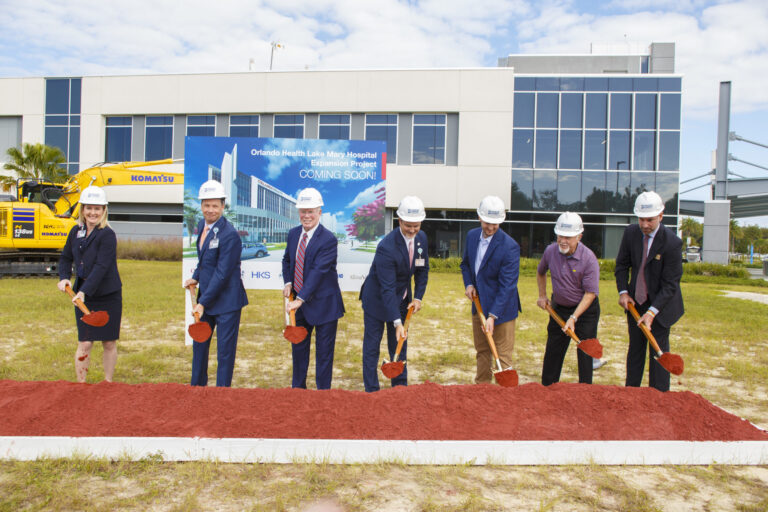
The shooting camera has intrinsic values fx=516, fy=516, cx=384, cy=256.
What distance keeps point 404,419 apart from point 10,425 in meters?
2.53

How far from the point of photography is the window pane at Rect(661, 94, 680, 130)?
22422 millimetres

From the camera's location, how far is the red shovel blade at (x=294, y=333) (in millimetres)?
4277

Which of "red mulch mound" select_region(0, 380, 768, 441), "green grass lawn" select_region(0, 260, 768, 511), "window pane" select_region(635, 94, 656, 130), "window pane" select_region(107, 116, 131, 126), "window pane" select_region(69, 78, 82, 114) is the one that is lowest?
"green grass lawn" select_region(0, 260, 768, 511)

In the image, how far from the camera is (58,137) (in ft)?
83.9

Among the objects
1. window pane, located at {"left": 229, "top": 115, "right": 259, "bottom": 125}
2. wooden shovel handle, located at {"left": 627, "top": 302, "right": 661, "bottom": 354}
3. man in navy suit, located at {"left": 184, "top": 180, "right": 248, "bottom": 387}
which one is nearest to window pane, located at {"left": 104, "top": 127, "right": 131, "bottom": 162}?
window pane, located at {"left": 229, "top": 115, "right": 259, "bottom": 125}

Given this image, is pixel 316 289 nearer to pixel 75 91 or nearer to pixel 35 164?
pixel 35 164

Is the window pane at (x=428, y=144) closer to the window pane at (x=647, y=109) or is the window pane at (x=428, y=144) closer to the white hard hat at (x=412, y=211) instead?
Result: the window pane at (x=647, y=109)

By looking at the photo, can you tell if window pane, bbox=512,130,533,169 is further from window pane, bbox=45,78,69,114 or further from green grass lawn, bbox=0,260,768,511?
window pane, bbox=45,78,69,114

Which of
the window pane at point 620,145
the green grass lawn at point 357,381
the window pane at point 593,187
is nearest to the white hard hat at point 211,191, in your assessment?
the green grass lawn at point 357,381

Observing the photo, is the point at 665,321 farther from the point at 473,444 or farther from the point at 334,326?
the point at 334,326

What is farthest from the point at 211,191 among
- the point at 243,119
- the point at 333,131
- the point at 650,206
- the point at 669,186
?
the point at 669,186

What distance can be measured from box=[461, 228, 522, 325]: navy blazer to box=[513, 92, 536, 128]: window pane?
65.8 feet

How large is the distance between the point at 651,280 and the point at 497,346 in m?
1.41

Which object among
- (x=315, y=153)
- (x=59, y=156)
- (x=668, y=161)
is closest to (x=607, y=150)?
(x=668, y=161)
